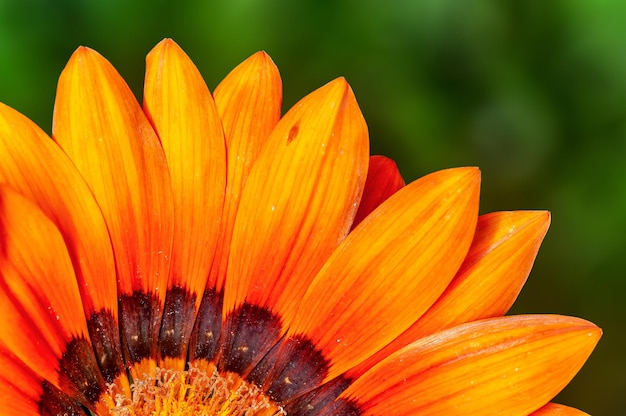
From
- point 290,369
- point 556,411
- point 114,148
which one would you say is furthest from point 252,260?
point 556,411

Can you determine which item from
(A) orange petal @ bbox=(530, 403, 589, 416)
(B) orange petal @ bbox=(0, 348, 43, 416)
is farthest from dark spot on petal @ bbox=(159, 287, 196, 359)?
(A) orange petal @ bbox=(530, 403, 589, 416)

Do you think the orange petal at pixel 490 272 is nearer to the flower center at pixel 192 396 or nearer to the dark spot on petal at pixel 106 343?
the flower center at pixel 192 396

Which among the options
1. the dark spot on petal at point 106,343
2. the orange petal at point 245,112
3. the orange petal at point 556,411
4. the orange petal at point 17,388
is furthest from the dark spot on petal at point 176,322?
the orange petal at point 556,411

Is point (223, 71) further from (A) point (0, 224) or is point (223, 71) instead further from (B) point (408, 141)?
(A) point (0, 224)

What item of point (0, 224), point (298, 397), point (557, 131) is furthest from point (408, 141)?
point (0, 224)

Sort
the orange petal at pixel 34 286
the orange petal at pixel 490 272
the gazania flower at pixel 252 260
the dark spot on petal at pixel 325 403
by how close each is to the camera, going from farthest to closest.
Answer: the dark spot on petal at pixel 325 403
the orange petal at pixel 490 272
the gazania flower at pixel 252 260
the orange petal at pixel 34 286

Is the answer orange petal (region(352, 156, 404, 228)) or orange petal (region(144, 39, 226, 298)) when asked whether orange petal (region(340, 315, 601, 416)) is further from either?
orange petal (region(144, 39, 226, 298))
